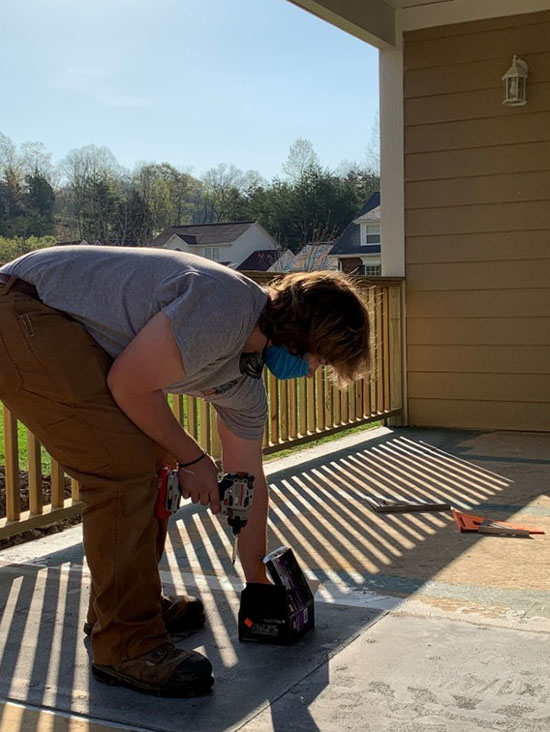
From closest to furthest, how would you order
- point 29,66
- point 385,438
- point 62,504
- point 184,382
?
point 184,382 < point 62,504 < point 385,438 < point 29,66

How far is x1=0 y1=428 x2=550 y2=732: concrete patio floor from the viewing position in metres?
1.95

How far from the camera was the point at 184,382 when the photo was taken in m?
2.13

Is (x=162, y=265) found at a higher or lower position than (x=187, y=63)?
lower

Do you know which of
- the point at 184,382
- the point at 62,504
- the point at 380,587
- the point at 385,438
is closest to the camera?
the point at 184,382

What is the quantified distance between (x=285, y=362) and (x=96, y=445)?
487 millimetres

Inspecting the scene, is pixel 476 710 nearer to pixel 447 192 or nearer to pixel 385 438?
pixel 385 438

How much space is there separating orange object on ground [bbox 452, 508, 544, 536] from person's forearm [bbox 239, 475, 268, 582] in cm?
132

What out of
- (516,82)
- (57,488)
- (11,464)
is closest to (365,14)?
(516,82)

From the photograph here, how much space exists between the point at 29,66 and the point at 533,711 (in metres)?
29.6

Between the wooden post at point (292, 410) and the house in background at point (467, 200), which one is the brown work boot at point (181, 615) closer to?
the wooden post at point (292, 410)

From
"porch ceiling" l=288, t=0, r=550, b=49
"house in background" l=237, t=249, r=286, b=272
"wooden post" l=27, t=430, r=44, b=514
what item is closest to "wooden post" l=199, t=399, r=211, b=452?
"wooden post" l=27, t=430, r=44, b=514

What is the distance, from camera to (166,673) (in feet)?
6.67

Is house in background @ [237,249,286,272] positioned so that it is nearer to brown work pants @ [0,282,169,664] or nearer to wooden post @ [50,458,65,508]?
wooden post @ [50,458,65,508]

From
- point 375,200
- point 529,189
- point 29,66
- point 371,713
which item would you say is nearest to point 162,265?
point 371,713
